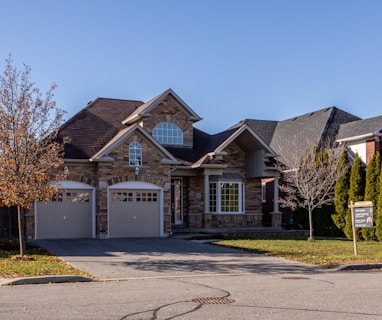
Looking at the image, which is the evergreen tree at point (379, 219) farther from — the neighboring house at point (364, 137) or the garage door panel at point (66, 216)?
the garage door panel at point (66, 216)

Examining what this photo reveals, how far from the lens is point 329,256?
1819cm

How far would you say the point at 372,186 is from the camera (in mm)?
26406

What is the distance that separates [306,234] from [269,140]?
11164 millimetres

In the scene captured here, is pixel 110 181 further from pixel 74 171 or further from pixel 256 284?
pixel 256 284

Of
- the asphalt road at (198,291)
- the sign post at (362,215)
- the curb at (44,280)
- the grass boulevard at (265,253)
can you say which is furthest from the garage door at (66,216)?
the sign post at (362,215)

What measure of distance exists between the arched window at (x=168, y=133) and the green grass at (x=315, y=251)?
302 inches

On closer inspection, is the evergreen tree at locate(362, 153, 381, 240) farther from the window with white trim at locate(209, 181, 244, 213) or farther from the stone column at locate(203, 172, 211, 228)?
the stone column at locate(203, 172, 211, 228)

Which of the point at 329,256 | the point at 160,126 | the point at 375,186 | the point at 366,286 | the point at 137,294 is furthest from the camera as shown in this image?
the point at 160,126

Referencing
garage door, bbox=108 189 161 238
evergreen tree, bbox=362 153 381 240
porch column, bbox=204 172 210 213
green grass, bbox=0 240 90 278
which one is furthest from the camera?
porch column, bbox=204 172 210 213

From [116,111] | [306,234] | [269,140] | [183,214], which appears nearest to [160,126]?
[116,111]

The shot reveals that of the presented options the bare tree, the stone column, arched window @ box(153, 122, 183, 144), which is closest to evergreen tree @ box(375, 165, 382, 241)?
the bare tree

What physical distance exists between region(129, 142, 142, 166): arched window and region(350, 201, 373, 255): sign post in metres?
9.93

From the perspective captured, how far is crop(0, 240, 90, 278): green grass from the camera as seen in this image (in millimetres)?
13680

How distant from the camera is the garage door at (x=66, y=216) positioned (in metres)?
24.0
